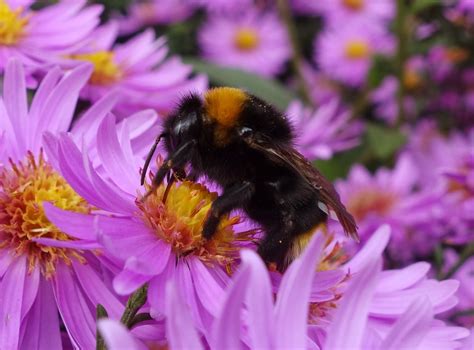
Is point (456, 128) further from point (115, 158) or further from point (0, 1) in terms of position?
point (115, 158)

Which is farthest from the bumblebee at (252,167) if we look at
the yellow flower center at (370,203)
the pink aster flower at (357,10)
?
the pink aster flower at (357,10)

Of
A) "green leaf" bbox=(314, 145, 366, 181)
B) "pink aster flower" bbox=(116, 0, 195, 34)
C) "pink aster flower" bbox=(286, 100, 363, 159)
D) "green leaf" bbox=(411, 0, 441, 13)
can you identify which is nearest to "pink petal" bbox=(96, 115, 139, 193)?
"pink aster flower" bbox=(286, 100, 363, 159)

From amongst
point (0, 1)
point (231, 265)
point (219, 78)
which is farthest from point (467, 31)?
point (231, 265)

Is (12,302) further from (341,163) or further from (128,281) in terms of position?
(341,163)

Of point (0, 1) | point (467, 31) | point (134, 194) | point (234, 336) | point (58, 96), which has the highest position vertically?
point (467, 31)

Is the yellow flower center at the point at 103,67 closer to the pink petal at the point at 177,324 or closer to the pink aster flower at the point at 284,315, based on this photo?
the pink aster flower at the point at 284,315

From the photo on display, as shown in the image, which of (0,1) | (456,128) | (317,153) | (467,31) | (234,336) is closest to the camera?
(234,336)

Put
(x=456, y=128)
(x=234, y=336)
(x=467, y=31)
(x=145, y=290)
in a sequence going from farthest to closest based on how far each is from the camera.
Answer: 1. (x=456, y=128)
2. (x=467, y=31)
3. (x=145, y=290)
4. (x=234, y=336)
